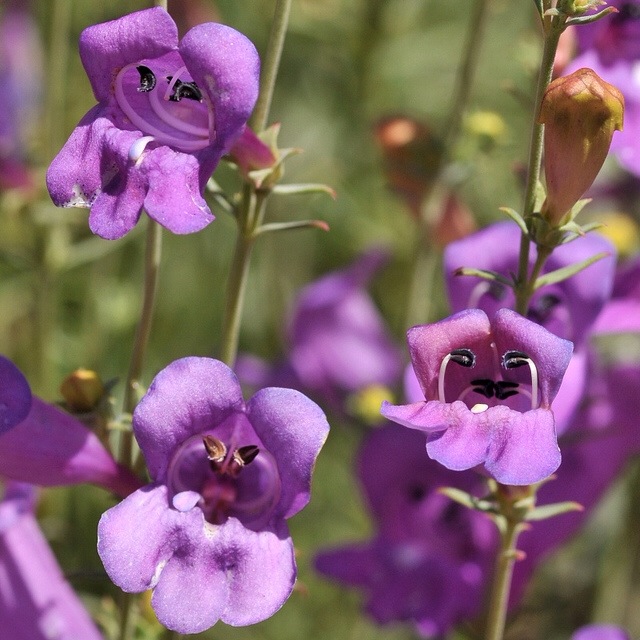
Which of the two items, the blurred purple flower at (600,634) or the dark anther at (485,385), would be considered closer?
the dark anther at (485,385)

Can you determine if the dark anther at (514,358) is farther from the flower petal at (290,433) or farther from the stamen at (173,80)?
the stamen at (173,80)

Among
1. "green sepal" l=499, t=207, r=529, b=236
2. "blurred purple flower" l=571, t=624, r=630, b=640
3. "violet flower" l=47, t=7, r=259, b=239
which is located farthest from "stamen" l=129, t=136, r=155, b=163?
"blurred purple flower" l=571, t=624, r=630, b=640

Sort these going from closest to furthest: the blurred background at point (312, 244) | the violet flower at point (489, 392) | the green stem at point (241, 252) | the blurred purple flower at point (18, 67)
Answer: the violet flower at point (489, 392) < the green stem at point (241, 252) < the blurred background at point (312, 244) < the blurred purple flower at point (18, 67)

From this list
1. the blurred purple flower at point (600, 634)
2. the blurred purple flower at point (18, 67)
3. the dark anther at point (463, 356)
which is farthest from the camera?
the blurred purple flower at point (18, 67)

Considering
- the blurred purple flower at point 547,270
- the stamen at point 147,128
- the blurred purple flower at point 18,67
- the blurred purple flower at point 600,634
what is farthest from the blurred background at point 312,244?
the stamen at point 147,128

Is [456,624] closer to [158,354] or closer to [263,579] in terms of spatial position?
[263,579]

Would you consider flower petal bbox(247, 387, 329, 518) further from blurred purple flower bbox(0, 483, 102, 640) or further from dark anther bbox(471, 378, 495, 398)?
blurred purple flower bbox(0, 483, 102, 640)
